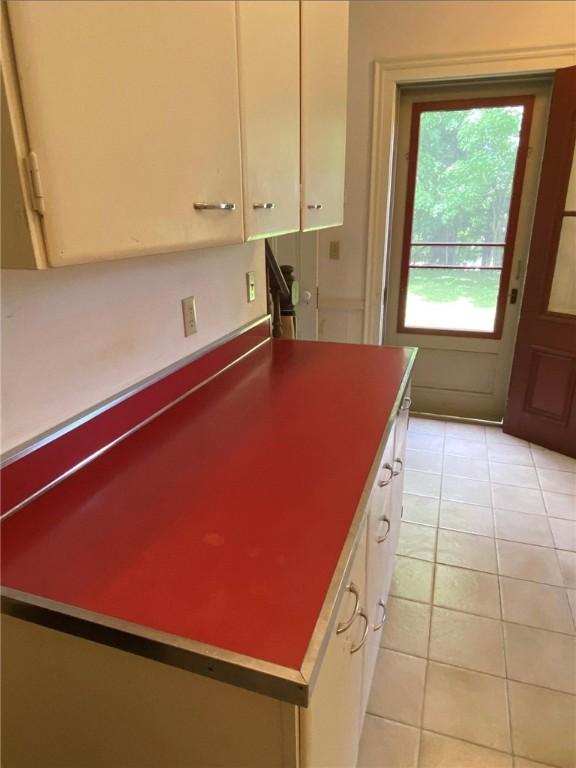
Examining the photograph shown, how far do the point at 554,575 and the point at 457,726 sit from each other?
2.81 ft

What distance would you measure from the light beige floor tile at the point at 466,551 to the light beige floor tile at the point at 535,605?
107mm

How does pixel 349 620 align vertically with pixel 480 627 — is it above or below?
above

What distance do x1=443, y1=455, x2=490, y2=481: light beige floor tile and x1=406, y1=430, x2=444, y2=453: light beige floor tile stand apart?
0.13 m

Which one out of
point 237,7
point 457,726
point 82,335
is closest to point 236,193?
point 237,7

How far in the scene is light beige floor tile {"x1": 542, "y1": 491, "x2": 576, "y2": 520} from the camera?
2.43 metres

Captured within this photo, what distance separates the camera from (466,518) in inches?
95.0

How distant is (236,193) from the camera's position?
1050 millimetres

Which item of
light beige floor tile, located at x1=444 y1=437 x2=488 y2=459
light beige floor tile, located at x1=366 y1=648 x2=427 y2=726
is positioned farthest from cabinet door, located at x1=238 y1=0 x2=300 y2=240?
light beige floor tile, located at x1=444 y1=437 x2=488 y2=459

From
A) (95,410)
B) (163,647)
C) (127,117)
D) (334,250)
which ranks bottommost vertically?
(163,647)

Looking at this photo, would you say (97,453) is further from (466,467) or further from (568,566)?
(466,467)

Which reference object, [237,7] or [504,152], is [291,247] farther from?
[237,7]

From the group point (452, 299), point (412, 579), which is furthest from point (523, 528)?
point (452, 299)

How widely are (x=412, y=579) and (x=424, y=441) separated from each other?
51.2 inches

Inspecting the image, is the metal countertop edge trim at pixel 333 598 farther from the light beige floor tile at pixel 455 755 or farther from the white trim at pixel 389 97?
the white trim at pixel 389 97
